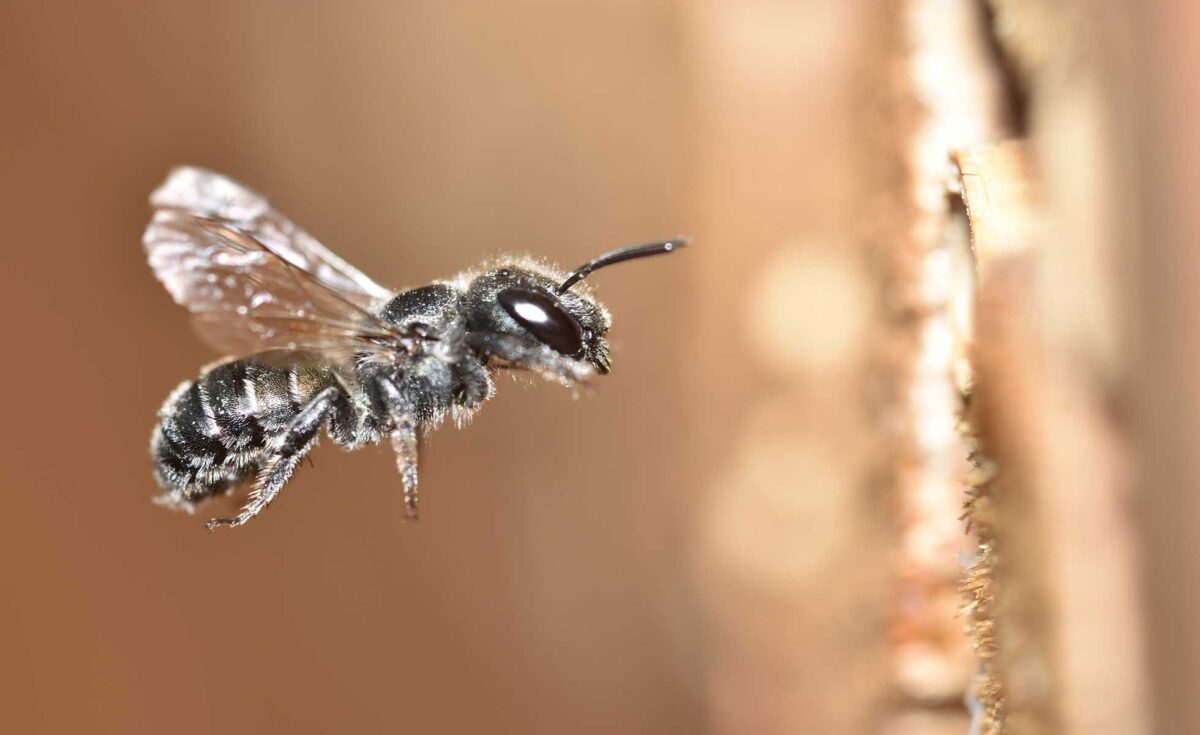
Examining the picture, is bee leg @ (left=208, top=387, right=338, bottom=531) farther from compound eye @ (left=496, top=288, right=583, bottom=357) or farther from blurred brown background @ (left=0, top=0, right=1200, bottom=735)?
blurred brown background @ (left=0, top=0, right=1200, bottom=735)

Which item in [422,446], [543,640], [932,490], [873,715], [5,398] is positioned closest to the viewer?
[422,446]

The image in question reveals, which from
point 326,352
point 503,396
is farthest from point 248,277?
point 503,396

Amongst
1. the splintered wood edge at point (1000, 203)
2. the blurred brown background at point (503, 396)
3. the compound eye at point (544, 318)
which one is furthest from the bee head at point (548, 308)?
the blurred brown background at point (503, 396)

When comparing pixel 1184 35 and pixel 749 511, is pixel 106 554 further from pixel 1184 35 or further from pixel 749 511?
pixel 1184 35

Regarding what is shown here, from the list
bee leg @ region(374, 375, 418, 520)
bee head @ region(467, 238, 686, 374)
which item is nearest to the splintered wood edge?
bee head @ region(467, 238, 686, 374)

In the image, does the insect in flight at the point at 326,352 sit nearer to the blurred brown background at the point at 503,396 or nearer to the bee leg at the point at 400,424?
the bee leg at the point at 400,424

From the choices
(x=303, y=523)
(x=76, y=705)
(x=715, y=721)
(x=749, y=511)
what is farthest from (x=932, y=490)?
(x=76, y=705)

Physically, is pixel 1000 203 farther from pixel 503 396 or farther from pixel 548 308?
pixel 503 396

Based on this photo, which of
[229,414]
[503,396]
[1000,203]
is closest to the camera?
[1000,203]
